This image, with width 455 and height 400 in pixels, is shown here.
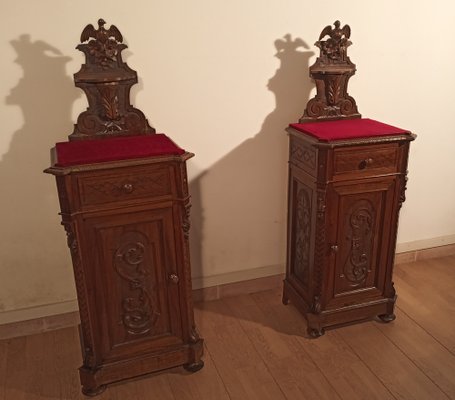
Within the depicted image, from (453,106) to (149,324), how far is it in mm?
2284

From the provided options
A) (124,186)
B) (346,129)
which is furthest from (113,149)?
(346,129)

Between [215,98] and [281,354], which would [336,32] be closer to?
[215,98]

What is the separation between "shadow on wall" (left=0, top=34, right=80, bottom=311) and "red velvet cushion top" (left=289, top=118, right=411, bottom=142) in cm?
116

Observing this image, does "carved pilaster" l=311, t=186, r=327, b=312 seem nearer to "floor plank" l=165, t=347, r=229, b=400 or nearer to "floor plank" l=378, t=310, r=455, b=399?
"floor plank" l=378, t=310, r=455, b=399

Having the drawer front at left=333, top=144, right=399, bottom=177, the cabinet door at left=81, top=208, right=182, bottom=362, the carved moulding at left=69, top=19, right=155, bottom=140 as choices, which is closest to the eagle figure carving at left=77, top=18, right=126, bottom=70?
the carved moulding at left=69, top=19, right=155, bottom=140

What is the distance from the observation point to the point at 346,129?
2.24m

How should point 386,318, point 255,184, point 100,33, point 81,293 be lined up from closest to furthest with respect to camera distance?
Result: point 81,293 < point 100,33 < point 386,318 < point 255,184

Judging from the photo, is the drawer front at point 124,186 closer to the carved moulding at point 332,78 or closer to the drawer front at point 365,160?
the drawer front at point 365,160

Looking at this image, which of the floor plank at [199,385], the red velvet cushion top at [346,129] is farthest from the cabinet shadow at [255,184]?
the floor plank at [199,385]

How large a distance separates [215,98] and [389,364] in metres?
1.58

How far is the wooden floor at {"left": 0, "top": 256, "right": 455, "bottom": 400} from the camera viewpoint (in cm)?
204

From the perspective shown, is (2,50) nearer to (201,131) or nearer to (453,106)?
(201,131)

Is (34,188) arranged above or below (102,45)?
below

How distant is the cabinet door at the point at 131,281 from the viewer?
1.87 metres
